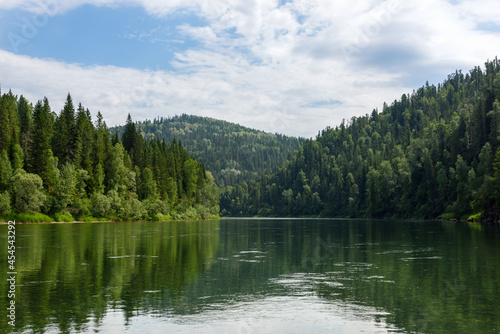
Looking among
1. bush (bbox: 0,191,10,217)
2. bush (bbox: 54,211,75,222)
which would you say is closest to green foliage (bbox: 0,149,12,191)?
bush (bbox: 0,191,10,217)

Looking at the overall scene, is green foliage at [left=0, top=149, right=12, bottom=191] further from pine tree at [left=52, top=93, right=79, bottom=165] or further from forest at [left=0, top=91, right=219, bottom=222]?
pine tree at [left=52, top=93, right=79, bottom=165]

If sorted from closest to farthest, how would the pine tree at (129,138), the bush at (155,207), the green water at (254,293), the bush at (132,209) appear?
the green water at (254,293) → the bush at (132,209) → the bush at (155,207) → the pine tree at (129,138)

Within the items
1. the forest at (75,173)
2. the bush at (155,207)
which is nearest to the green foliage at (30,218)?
the forest at (75,173)

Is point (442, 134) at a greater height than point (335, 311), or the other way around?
point (442, 134)

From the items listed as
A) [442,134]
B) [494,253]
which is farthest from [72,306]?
[442,134]

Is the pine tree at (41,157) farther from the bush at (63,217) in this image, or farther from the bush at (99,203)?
the bush at (99,203)

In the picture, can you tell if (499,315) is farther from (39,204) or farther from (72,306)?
(39,204)

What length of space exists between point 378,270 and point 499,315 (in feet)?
45.3

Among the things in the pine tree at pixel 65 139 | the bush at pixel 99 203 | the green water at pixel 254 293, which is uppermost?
the pine tree at pixel 65 139

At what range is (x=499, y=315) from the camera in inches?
771

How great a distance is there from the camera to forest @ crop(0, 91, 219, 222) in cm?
11231

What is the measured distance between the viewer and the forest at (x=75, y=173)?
112312 millimetres

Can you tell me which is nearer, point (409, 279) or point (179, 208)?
point (409, 279)

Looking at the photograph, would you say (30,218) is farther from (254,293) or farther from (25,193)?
(254,293)
